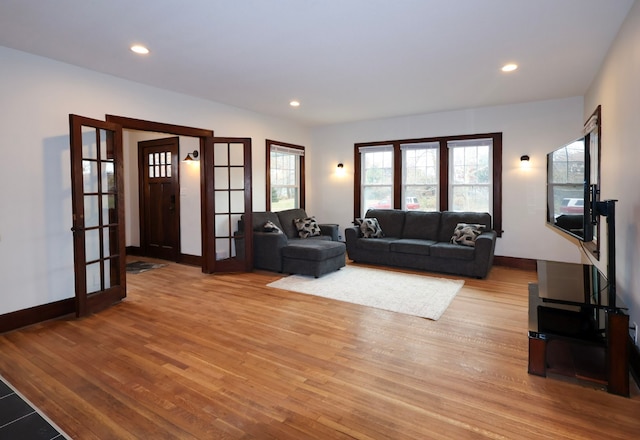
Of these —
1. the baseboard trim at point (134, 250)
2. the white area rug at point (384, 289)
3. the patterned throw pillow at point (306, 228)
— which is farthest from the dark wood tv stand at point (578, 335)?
the baseboard trim at point (134, 250)

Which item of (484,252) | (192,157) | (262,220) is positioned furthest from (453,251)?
(192,157)

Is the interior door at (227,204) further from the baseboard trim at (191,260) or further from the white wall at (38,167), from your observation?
the white wall at (38,167)

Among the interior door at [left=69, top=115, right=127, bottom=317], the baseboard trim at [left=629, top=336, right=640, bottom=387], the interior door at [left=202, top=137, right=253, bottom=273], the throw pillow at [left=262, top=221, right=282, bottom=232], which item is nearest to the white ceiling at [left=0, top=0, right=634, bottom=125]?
the interior door at [left=69, top=115, right=127, bottom=317]

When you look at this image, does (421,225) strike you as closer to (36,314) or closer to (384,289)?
(384,289)

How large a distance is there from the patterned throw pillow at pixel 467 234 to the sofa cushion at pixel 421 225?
0.48m

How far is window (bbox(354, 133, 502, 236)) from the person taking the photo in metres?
5.85

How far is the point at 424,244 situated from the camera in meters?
5.41

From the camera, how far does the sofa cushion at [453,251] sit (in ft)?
16.5

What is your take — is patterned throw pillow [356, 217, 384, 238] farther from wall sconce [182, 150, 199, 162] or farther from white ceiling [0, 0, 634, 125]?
wall sconce [182, 150, 199, 162]

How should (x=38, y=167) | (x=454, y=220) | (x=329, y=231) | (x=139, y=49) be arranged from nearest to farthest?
(x=139, y=49), (x=38, y=167), (x=454, y=220), (x=329, y=231)

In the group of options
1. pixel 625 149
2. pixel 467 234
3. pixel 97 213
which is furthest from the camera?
pixel 467 234

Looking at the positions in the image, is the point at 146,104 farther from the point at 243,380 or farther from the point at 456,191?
Answer: the point at 456,191

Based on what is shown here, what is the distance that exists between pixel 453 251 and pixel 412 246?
0.62 m

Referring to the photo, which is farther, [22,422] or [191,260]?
[191,260]
